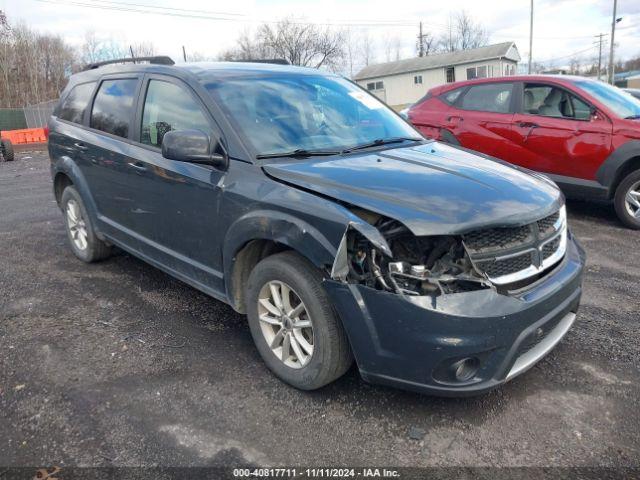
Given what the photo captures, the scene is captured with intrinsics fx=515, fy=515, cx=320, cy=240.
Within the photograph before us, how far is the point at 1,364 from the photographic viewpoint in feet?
11.2

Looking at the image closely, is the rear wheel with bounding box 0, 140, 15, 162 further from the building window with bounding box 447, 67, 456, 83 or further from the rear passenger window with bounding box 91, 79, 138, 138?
the building window with bounding box 447, 67, 456, 83

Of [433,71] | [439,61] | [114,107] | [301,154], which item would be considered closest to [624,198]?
[301,154]

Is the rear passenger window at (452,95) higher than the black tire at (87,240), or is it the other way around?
the rear passenger window at (452,95)

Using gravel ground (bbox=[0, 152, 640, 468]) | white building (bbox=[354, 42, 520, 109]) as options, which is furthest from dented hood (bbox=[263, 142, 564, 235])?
white building (bbox=[354, 42, 520, 109])

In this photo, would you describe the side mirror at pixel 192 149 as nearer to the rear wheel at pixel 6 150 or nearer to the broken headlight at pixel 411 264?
the broken headlight at pixel 411 264

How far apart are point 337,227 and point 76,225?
3890mm

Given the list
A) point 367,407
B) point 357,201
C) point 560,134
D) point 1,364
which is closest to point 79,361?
point 1,364

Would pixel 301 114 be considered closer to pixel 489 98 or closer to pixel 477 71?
pixel 489 98

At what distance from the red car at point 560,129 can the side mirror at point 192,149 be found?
13.6ft

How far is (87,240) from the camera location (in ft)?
17.1

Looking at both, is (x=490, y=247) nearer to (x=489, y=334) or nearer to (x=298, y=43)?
(x=489, y=334)

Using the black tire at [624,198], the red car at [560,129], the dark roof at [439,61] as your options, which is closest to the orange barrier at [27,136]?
the red car at [560,129]

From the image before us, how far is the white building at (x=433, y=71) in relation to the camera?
145 feet

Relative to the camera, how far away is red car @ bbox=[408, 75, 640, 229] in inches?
235
